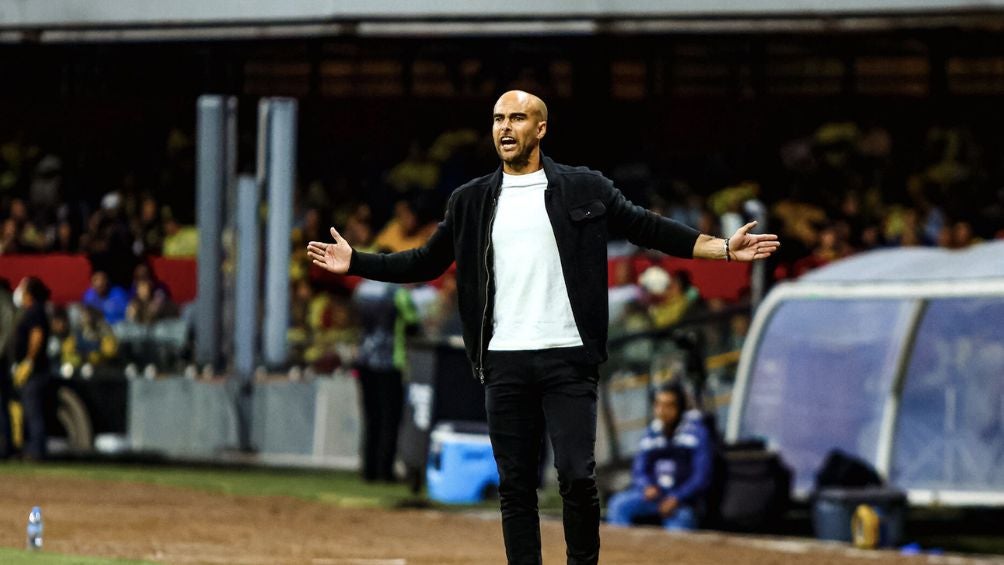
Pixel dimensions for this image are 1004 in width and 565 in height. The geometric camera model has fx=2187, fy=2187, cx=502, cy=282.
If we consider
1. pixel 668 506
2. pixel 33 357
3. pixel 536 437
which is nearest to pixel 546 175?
pixel 536 437

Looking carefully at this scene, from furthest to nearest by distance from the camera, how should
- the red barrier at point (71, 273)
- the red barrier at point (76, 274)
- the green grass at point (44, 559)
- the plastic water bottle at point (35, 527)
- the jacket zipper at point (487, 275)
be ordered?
the red barrier at point (71, 273) < the red barrier at point (76, 274) < the green grass at point (44, 559) < the plastic water bottle at point (35, 527) < the jacket zipper at point (487, 275)

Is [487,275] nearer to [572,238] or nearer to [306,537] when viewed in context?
[572,238]

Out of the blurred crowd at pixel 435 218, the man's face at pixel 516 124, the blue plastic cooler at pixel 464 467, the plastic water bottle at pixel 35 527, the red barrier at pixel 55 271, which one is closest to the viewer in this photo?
the man's face at pixel 516 124

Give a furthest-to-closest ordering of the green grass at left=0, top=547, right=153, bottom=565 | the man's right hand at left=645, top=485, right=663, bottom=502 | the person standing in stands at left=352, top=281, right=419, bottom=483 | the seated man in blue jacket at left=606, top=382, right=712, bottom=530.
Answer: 1. the person standing in stands at left=352, top=281, right=419, bottom=483
2. the man's right hand at left=645, top=485, right=663, bottom=502
3. the seated man in blue jacket at left=606, top=382, right=712, bottom=530
4. the green grass at left=0, top=547, right=153, bottom=565

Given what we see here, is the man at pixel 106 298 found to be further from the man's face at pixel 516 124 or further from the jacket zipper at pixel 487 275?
the man's face at pixel 516 124

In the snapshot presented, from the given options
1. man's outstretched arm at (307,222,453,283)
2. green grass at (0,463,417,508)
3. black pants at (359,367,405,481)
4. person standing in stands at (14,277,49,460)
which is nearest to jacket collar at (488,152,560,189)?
man's outstretched arm at (307,222,453,283)

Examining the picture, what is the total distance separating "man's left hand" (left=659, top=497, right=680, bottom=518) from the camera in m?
14.8

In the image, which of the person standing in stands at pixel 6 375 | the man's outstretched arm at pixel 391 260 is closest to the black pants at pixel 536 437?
the man's outstretched arm at pixel 391 260

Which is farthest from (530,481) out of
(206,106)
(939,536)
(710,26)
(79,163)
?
(79,163)

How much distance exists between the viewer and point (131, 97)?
2809cm

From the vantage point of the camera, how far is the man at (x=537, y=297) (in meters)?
7.74

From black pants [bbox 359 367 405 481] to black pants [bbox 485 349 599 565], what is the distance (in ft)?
34.2

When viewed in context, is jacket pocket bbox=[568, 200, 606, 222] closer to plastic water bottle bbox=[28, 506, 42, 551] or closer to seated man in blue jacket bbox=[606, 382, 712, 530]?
plastic water bottle bbox=[28, 506, 42, 551]

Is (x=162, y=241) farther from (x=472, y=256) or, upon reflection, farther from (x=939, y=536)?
(x=472, y=256)
